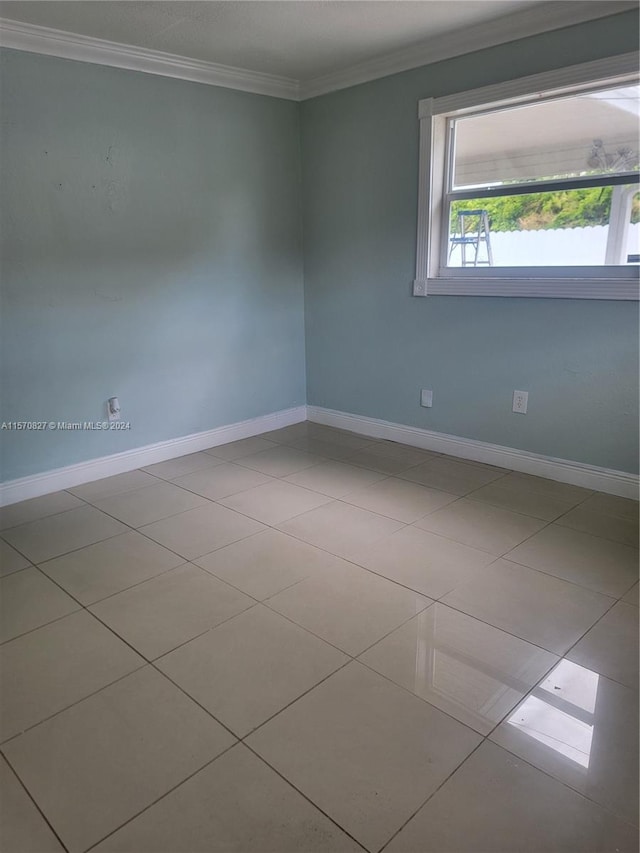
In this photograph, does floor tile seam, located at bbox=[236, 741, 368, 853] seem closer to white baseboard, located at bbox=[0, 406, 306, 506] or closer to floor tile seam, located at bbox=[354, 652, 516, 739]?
floor tile seam, located at bbox=[354, 652, 516, 739]

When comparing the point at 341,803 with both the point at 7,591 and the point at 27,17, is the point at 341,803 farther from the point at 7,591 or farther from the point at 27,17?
the point at 27,17

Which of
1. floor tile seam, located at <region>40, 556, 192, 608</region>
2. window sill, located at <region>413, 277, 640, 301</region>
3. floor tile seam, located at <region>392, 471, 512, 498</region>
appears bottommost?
floor tile seam, located at <region>40, 556, 192, 608</region>

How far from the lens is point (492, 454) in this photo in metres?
3.52

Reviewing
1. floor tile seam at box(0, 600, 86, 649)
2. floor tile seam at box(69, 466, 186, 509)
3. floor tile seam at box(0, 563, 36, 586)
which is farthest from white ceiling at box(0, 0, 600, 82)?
floor tile seam at box(0, 600, 86, 649)

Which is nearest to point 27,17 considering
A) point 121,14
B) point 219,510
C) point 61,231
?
point 121,14

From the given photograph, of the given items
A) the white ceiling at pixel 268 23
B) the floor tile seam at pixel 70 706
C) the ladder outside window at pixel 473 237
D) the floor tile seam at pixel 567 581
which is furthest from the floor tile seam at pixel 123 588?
Result: the white ceiling at pixel 268 23

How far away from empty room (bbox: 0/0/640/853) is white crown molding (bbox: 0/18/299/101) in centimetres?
2

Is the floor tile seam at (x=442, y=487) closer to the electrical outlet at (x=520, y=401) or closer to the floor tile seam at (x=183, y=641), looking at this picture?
the electrical outlet at (x=520, y=401)

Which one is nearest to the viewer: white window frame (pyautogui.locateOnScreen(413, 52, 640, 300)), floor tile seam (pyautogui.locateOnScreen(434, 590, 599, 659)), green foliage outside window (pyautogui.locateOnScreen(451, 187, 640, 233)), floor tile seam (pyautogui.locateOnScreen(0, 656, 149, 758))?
floor tile seam (pyautogui.locateOnScreen(0, 656, 149, 758))

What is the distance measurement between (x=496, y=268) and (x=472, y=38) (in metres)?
1.18

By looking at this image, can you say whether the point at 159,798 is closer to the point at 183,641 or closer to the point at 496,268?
the point at 183,641

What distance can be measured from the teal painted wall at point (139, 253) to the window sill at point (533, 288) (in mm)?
1204

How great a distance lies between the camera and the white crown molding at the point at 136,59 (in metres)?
2.77

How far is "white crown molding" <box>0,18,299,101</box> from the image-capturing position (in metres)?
2.77
